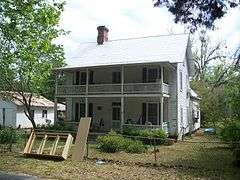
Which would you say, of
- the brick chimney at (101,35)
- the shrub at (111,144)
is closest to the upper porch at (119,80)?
the brick chimney at (101,35)

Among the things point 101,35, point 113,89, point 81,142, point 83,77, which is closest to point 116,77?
point 113,89

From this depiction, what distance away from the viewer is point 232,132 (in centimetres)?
2427

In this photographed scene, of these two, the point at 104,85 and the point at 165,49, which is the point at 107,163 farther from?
the point at 165,49

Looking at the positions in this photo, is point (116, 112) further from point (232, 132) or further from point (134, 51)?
point (232, 132)

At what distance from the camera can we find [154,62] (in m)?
31.0

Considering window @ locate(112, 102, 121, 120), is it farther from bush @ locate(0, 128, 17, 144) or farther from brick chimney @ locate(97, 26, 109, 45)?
bush @ locate(0, 128, 17, 144)

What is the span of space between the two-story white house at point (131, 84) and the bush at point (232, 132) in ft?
22.6

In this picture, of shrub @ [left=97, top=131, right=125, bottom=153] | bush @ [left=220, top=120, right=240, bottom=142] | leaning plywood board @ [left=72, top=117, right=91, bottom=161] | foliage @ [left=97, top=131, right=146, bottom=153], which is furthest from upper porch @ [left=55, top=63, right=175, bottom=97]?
leaning plywood board @ [left=72, top=117, right=91, bottom=161]

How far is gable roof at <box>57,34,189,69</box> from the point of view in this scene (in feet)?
110

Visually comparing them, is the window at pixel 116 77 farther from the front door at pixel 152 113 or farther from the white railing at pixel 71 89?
the front door at pixel 152 113

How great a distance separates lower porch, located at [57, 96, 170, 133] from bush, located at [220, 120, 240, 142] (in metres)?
7.23

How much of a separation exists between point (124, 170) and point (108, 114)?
842 inches

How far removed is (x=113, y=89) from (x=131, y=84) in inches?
72.7

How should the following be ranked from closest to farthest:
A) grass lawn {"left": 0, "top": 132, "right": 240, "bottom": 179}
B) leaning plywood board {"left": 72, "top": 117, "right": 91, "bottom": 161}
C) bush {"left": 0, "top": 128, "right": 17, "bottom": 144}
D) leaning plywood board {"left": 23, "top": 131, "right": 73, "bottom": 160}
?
grass lawn {"left": 0, "top": 132, "right": 240, "bottom": 179} < leaning plywood board {"left": 23, "top": 131, "right": 73, "bottom": 160} < leaning plywood board {"left": 72, "top": 117, "right": 91, "bottom": 161} < bush {"left": 0, "top": 128, "right": 17, "bottom": 144}
